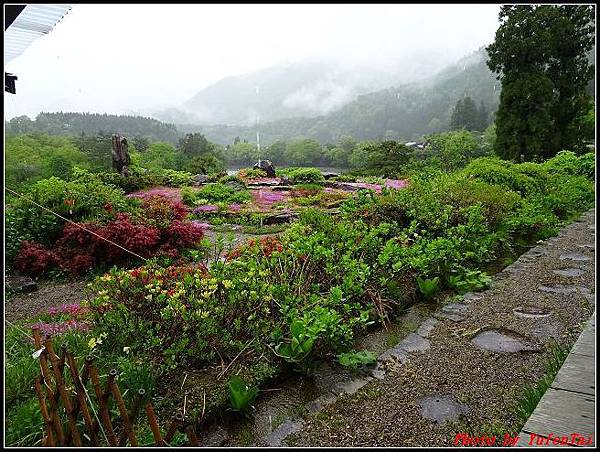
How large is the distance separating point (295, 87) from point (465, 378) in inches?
6632

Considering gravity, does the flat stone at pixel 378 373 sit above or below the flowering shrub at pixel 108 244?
below

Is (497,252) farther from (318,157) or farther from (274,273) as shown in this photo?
(318,157)

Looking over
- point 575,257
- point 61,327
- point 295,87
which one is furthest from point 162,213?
point 295,87

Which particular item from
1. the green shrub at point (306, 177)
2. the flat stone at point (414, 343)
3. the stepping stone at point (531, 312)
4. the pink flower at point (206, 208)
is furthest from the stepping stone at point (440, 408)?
the green shrub at point (306, 177)

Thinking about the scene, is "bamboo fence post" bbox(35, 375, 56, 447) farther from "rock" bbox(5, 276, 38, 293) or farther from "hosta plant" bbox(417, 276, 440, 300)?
"rock" bbox(5, 276, 38, 293)

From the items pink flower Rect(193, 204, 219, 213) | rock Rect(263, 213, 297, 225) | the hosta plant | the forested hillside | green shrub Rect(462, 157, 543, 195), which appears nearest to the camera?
the hosta plant

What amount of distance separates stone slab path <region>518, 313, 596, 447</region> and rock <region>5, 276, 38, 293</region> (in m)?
4.46

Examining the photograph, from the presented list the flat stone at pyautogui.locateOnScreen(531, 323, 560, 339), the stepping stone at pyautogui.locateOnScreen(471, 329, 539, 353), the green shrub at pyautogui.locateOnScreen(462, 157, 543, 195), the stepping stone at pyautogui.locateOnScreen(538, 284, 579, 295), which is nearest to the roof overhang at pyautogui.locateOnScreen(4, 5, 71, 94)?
the stepping stone at pyautogui.locateOnScreen(471, 329, 539, 353)

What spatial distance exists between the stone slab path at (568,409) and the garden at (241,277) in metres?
1.02

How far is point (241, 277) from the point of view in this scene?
9.02 ft

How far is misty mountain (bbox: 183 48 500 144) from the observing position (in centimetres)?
5566

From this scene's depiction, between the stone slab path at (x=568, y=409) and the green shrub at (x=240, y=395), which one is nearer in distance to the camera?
the stone slab path at (x=568, y=409)

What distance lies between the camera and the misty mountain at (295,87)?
142250 millimetres

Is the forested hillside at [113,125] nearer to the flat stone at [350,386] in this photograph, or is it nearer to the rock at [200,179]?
the rock at [200,179]
